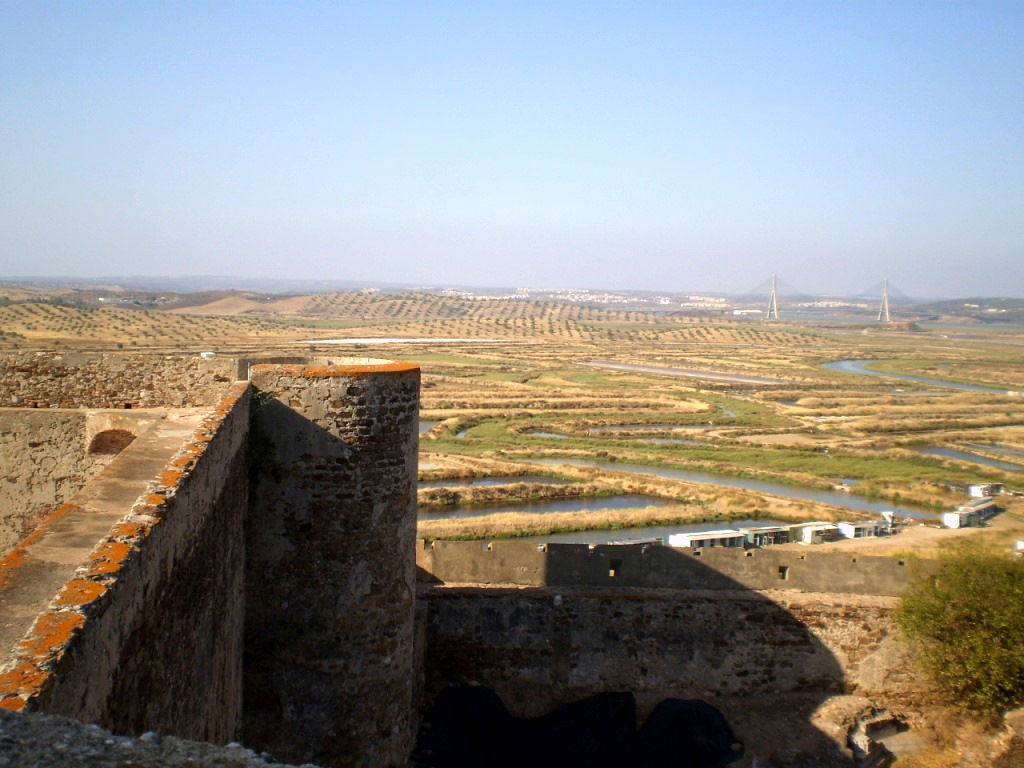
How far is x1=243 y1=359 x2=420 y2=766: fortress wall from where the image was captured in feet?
24.5

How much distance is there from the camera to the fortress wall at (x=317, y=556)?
746 centimetres

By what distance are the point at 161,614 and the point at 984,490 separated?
34.4 meters

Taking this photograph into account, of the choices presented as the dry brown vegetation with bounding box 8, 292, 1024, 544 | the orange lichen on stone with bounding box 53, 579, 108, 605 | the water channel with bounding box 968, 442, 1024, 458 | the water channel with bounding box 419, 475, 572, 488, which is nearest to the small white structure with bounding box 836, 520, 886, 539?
the dry brown vegetation with bounding box 8, 292, 1024, 544

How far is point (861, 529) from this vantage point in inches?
966

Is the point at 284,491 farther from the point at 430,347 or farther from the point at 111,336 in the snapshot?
the point at 430,347

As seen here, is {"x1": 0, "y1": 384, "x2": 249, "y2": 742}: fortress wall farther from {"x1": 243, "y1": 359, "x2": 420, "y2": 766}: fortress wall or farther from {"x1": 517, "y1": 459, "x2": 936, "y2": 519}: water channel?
{"x1": 517, "y1": 459, "x2": 936, "y2": 519}: water channel

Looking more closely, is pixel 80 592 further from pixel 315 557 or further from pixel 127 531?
pixel 315 557

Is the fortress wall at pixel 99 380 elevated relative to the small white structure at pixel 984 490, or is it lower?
elevated

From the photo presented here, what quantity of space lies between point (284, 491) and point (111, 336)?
84.9 meters

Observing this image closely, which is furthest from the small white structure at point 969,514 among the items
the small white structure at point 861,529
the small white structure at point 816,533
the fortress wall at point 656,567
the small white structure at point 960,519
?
the fortress wall at point 656,567

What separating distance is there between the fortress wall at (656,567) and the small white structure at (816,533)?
11799 mm

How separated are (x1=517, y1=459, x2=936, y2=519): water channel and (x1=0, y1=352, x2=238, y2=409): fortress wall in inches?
1046

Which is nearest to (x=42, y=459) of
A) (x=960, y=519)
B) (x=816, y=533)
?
(x=816, y=533)

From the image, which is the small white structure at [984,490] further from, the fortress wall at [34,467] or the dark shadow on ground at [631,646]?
the fortress wall at [34,467]
